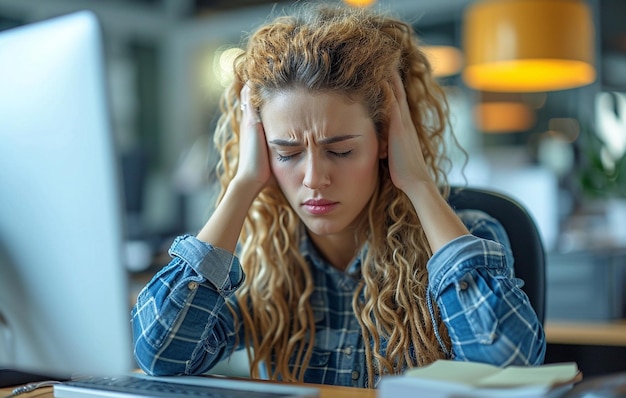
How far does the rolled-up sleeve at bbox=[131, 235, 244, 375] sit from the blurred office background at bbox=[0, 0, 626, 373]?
1.30 ft

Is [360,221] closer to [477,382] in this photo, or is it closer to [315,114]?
[315,114]

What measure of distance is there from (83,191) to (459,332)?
0.57 m

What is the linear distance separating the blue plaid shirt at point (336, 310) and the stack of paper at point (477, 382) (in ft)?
0.43

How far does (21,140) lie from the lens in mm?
849

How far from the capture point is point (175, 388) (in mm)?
996

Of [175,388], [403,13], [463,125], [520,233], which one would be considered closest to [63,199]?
[175,388]

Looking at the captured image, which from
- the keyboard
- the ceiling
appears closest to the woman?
the keyboard

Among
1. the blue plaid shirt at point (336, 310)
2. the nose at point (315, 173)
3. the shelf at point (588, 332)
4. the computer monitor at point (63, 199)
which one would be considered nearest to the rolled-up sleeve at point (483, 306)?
the blue plaid shirt at point (336, 310)

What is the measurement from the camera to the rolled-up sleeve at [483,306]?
105 centimetres

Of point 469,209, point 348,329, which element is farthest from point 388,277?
point 469,209

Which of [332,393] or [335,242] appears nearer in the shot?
[332,393]

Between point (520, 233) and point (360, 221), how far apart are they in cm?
29

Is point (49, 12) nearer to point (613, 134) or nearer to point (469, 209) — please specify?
point (613, 134)

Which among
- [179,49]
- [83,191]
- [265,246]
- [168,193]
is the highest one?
[179,49]
